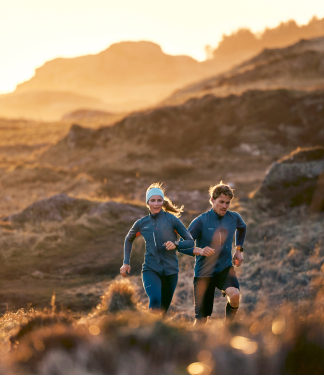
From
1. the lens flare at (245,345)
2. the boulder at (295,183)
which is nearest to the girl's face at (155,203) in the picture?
the lens flare at (245,345)

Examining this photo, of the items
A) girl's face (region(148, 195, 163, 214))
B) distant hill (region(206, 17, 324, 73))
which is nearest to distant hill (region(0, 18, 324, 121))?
distant hill (region(206, 17, 324, 73))

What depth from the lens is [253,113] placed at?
26094mm

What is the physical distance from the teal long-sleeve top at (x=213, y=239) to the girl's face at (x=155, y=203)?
1.40ft

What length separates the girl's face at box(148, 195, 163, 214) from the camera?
13.4ft

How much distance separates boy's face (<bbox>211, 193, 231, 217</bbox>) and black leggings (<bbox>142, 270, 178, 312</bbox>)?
0.87m

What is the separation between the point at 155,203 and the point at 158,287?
0.90m

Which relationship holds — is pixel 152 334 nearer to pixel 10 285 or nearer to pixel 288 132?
pixel 10 285

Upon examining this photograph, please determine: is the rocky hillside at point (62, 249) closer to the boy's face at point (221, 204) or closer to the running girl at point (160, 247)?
the running girl at point (160, 247)

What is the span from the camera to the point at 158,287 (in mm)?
3994

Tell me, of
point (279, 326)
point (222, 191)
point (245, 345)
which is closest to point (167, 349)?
point (245, 345)

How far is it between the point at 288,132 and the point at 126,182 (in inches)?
459

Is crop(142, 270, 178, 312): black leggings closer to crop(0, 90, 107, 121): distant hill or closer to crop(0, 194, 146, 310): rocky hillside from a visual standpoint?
crop(0, 194, 146, 310): rocky hillside

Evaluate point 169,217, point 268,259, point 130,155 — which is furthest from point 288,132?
point 169,217

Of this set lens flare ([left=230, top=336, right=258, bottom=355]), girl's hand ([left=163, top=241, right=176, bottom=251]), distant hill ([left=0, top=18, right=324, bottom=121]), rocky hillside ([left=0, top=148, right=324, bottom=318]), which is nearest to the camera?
lens flare ([left=230, top=336, right=258, bottom=355])
